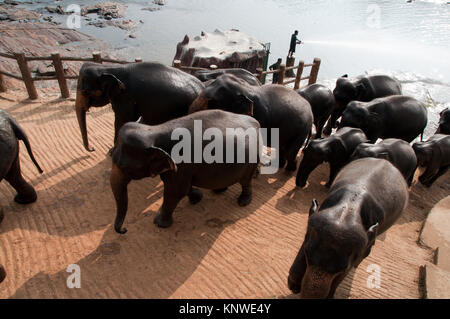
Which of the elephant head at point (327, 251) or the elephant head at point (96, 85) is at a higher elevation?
the elephant head at point (96, 85)

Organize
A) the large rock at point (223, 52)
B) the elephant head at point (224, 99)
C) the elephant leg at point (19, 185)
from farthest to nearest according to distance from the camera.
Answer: the large rock at point (223, 52)
the elephant head at point (224, 99)
the elephant leg at point (19, 185)

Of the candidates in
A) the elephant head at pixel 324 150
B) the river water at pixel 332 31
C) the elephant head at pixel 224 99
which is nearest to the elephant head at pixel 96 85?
the elephant head at pixel 224 99

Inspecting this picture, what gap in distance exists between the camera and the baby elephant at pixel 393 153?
530 cm

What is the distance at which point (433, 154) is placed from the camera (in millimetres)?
6523

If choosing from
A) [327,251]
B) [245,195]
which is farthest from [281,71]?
[327,251]

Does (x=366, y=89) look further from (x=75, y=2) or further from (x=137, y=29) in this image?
(x=75, y=2)

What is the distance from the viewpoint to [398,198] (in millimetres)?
4109

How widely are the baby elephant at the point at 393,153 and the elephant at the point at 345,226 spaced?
932mm

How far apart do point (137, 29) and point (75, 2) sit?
543 inches

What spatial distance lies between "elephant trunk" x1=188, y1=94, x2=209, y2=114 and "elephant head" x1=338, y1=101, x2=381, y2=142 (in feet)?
11.1

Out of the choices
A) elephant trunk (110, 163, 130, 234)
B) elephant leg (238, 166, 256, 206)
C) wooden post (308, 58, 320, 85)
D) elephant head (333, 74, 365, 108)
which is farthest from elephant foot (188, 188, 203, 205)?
wooden post (308, 58, 320, 85)

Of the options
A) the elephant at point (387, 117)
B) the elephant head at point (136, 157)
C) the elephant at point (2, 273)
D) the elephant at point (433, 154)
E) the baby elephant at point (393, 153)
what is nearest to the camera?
the elephant head at point (136, 157)

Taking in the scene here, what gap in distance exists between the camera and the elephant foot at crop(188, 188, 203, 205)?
5387 mm

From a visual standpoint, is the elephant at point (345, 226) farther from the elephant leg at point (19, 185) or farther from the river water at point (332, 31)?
the river water at point (332, 31)
